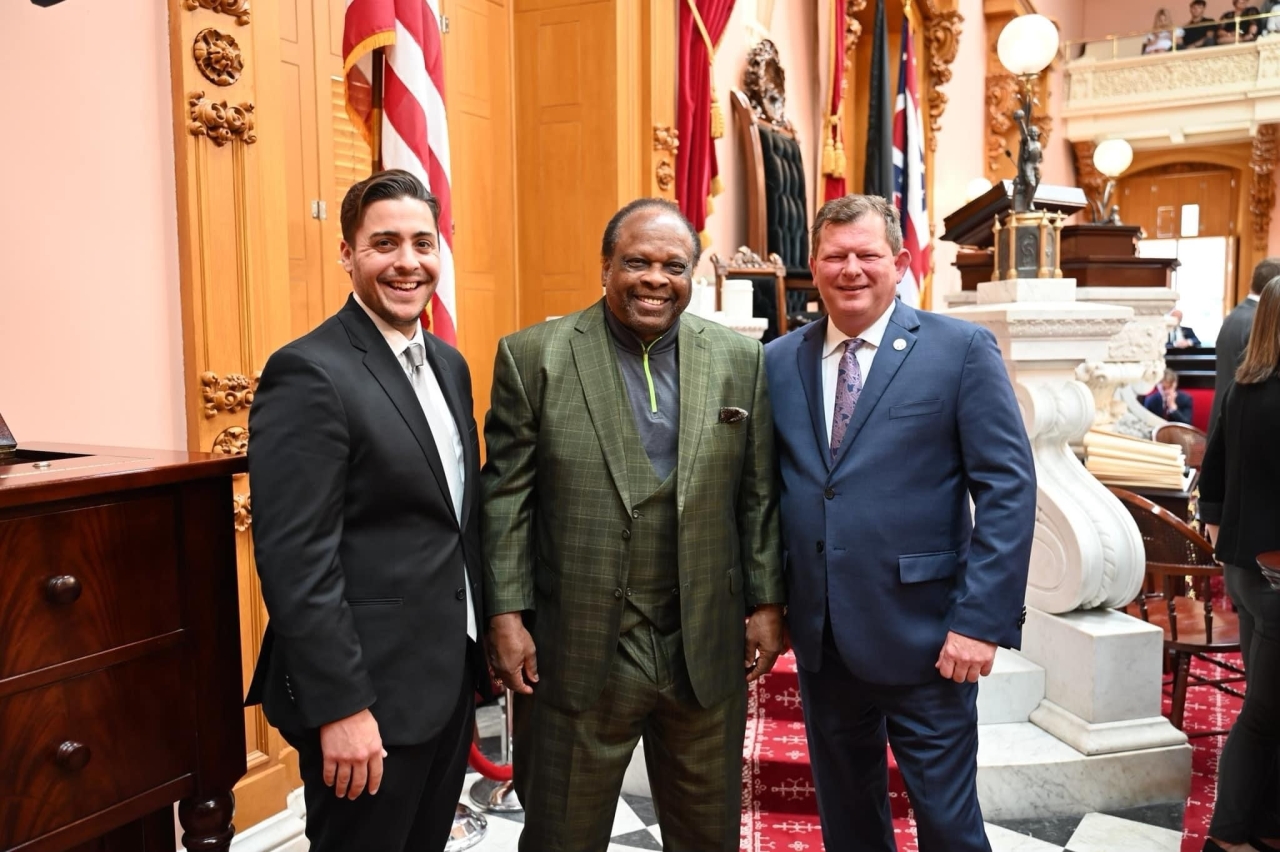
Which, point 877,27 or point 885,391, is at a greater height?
point 877,27

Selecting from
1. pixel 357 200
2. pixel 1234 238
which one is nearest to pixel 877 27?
Answer: pixel 357 200

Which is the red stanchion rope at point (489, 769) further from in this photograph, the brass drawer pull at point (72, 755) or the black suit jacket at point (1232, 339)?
the black suit jacket at point (1232, 339)

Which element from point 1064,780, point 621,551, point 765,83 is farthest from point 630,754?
point 765,83

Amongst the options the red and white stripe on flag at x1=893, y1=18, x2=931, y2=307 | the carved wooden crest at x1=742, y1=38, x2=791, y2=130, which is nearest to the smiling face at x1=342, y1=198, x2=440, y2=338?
the carved wooden crest at x1=742, y1=38, x2=791, y2=130

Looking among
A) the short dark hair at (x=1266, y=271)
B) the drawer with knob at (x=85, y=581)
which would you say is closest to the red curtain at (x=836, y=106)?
the short dark hair at (x=1266, y=271)

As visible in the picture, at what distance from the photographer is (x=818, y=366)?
2.20 m

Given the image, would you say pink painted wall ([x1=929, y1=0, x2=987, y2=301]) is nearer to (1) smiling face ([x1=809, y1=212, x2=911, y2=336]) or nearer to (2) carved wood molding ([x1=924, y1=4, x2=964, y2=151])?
(2) carved wood molding ([x1=924, y1=4, x2=964, y2=151])

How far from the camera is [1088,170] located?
17.8m

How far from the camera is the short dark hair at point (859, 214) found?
2072mm

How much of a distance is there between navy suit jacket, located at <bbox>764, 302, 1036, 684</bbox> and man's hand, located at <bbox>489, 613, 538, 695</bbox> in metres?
0.59

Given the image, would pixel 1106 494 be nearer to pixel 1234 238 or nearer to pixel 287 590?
pixel 287 590

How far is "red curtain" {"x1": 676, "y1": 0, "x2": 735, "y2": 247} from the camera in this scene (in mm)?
5645

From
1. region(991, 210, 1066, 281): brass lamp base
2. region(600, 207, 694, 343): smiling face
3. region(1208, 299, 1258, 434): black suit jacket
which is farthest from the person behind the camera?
region(1208, 299, 1258, 434): black suit jacket

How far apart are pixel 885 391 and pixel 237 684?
1339 mm
